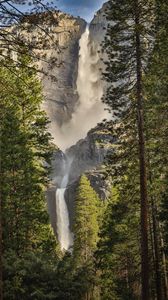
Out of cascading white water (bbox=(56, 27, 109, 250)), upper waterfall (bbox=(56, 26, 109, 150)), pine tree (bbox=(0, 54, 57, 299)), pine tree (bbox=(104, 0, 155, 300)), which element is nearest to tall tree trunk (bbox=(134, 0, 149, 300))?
pine tree (bbox=(104, 0, 155, 300))

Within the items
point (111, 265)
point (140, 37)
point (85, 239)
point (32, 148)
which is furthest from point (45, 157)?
point (85, 239)

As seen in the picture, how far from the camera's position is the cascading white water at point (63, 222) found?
277 ft

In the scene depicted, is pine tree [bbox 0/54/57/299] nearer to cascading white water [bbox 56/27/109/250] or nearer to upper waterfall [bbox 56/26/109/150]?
upper waterfall [bbox 56/26/109/150]

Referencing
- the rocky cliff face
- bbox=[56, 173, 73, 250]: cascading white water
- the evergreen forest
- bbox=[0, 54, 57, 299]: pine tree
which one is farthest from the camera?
the rocky cliff face

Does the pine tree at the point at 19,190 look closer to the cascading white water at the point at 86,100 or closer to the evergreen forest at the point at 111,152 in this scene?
the evergreen forest at the point at 111,152

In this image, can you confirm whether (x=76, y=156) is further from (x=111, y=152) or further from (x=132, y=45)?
(x=132, y=45)

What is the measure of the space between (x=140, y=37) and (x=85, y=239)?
30416mm

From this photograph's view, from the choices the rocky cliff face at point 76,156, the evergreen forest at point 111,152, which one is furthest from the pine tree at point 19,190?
the rocky cliff face at point 76,156

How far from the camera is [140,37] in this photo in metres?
19.3

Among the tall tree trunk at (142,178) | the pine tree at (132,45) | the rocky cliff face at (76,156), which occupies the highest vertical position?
the rocky cliff face at (76,156)

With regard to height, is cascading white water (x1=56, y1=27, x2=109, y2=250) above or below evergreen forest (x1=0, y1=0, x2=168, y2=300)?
above

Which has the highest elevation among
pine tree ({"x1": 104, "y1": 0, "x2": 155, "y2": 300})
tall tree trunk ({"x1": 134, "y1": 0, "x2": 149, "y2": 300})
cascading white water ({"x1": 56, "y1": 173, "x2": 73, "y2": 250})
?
cascading white water ({"x1": 56, "y1": 173, "x2": 73, "y2": 250})

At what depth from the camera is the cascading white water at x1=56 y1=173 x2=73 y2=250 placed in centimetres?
8444

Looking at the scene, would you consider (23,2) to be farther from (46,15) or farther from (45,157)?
(45,157)
